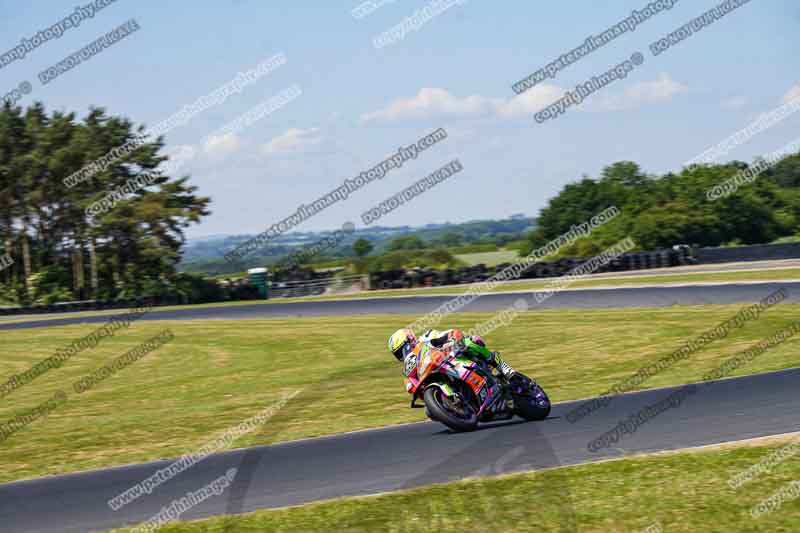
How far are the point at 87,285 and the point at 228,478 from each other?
47068 millimetres

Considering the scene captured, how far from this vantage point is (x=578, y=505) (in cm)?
686

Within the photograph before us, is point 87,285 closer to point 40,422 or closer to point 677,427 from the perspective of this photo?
point 40,422

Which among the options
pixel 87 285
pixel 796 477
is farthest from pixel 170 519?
pixel 87 285

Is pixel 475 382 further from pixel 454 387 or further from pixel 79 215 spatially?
pixel 79 215

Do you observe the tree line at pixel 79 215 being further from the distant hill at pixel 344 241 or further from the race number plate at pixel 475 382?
the race number plate at pixel 475 382

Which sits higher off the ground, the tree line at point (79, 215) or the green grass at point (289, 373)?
the tree line at point (79, 215)

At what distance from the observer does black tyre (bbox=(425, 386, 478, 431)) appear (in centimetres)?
986

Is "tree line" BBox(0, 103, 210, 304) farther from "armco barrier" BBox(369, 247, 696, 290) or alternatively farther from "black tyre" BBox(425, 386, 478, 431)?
"black tyre" BBox(425, 386, 478, 431)

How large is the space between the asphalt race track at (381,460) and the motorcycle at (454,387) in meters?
0.21

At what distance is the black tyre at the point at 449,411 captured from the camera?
986cm

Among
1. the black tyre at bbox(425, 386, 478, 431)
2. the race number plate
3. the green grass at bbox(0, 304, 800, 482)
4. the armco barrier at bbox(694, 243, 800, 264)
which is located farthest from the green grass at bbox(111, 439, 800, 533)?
the armco barrier at bbox(694, 243, 800, 264)

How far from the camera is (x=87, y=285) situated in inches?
2090

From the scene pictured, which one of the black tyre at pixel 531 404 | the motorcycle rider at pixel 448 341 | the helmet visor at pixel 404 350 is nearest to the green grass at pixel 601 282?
the black tyre at pixel 531 404

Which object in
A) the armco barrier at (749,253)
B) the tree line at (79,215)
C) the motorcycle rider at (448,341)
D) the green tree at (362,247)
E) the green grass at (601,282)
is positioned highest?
the tree line at (79,215)
